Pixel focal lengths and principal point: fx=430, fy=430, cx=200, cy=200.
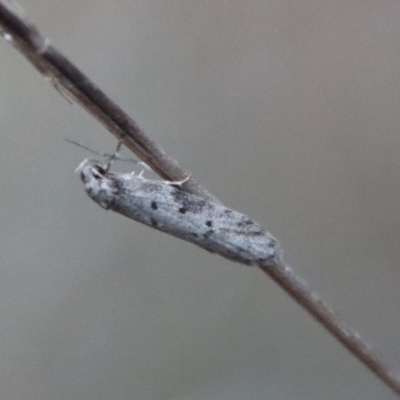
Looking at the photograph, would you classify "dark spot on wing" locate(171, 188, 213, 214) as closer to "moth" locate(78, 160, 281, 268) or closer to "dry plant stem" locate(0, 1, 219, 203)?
"moth" locate(78, 160, 281, 268)

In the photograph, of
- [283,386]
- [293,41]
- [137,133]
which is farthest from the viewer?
[283,386]

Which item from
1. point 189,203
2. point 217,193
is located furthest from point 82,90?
point 217,193

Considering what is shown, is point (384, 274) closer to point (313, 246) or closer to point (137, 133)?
point (313, 246)

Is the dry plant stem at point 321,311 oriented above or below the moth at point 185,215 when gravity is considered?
below

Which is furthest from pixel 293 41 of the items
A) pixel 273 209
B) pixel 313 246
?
pixel 313 246

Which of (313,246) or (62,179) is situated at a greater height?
(313,246)

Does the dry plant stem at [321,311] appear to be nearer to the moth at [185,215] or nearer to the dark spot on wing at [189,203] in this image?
the moth at [185,215]

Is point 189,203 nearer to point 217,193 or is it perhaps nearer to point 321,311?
point 321,311

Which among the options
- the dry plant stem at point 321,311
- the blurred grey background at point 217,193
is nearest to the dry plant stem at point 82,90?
the dry plant stem at point 321,311
